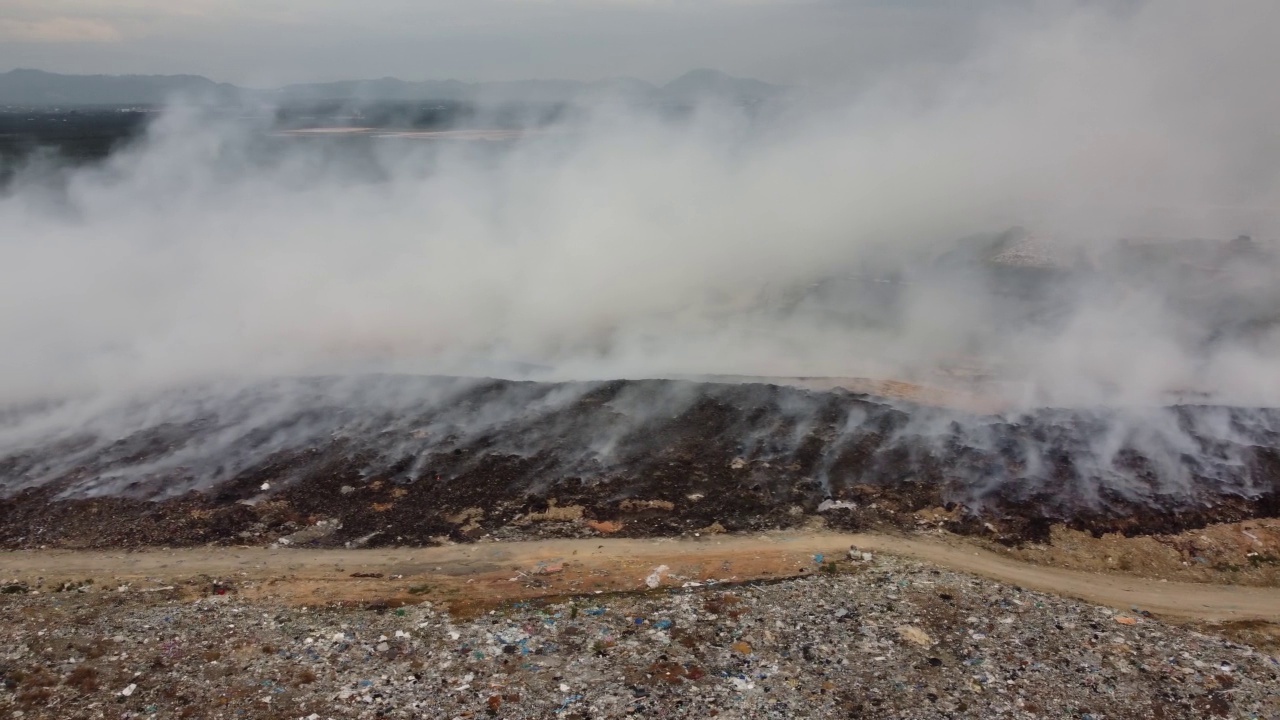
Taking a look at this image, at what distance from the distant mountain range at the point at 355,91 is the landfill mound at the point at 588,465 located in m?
32.4

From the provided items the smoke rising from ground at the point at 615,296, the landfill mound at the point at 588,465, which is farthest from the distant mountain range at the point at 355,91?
the landfill mound at the point at 588,465

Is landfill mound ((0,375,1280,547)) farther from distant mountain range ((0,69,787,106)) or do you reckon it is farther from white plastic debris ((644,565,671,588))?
distant mountain range ((0,69,787,106))

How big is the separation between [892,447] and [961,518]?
2.73 meters

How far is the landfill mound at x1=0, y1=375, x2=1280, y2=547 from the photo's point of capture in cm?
1468

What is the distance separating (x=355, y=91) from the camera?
114062 mm

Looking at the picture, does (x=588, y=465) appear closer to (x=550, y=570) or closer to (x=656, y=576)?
(x=550, y=570)

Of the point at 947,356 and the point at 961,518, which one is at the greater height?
the point at 947,356

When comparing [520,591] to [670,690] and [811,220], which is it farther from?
[811,220]

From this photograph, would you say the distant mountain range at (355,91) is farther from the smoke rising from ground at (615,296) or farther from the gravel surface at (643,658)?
the gravel surface at (643,658)

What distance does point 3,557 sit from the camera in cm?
1356

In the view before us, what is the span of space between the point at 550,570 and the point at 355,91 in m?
117

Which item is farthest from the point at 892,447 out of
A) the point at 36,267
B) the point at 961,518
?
the point at 36,267

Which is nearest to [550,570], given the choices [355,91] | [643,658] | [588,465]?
[643,658]

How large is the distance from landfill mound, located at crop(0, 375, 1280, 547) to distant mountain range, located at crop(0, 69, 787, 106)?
32413 millimetres
